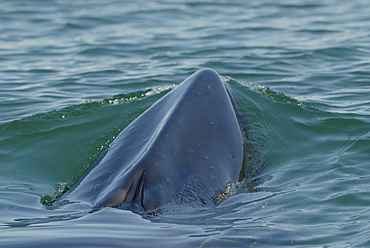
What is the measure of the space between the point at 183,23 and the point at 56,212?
15667mm

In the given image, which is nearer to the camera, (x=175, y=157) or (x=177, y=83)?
(x=175, y=157)

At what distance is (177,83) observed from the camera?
13312 mm

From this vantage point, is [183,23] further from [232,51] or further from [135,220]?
[135,220]

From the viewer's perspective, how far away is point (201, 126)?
23.8 ft

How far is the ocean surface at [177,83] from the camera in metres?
6.01

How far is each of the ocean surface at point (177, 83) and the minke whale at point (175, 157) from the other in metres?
0.26

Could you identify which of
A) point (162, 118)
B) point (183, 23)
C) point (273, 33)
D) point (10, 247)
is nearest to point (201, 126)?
point (162, 118)

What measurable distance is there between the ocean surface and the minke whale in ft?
0.87

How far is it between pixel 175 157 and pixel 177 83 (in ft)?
22.0

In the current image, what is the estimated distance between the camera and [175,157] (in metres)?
6.73

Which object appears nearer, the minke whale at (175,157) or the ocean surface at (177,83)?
the ocean surface at (177,83)

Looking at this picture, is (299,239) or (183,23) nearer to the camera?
(299,239)

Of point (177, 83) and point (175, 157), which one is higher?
point (175, 157)

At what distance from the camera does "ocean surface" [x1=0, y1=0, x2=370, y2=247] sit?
237 inches
